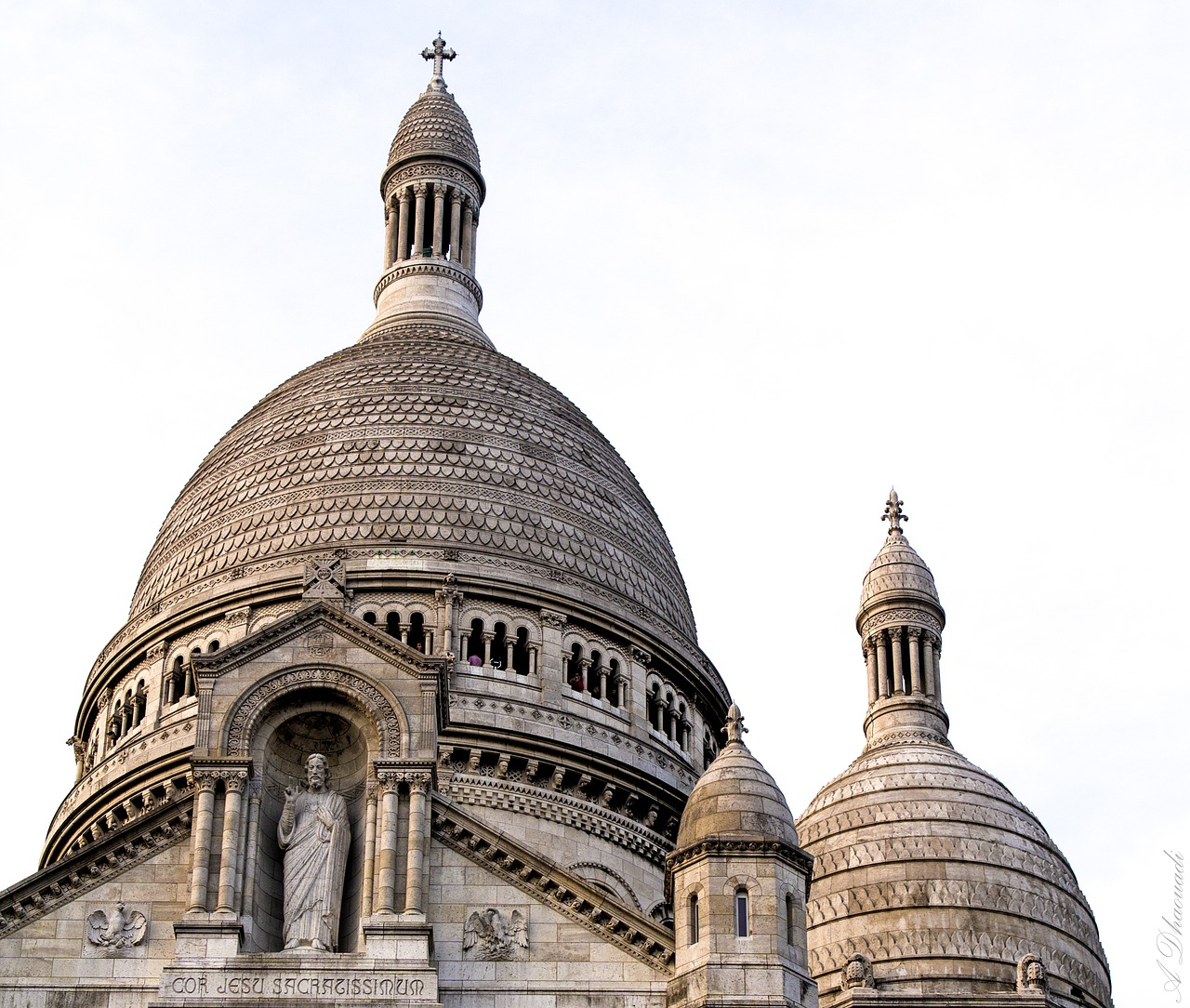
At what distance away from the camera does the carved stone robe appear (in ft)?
124

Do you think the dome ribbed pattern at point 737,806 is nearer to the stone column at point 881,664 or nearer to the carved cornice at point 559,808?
the carved cornice at point 559,808

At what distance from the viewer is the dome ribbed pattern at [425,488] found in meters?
56.8

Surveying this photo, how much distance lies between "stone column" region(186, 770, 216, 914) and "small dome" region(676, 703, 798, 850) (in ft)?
22.4

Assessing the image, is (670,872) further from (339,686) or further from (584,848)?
(584,848)

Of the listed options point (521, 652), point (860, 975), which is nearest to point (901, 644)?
point (521, 652)

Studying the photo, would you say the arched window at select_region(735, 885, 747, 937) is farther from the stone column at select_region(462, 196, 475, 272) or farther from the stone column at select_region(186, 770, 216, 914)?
the stone column at select_region(462, 196, 475, 272)

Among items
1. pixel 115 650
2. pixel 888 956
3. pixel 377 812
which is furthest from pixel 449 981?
pixel 115 650

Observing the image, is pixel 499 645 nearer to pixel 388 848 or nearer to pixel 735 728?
pixel 735 728

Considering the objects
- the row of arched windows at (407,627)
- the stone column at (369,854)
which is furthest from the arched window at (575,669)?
the stone column at (369,854)

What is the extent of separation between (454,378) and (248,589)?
863 centimetres

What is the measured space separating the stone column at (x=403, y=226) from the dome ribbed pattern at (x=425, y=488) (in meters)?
8.53

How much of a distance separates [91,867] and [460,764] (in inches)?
575

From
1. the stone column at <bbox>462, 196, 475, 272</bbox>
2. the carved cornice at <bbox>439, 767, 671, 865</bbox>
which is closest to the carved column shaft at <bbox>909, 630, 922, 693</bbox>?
the carved cornice at <bbox>439, 767, 671, 865</bbox>

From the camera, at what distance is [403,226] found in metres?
72.3
